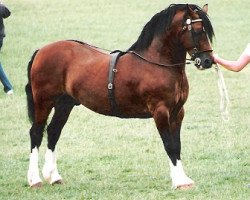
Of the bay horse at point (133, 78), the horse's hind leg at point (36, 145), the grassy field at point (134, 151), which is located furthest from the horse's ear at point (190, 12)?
the horse's hind leg at point (36, 145)

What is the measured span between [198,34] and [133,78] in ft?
3.06

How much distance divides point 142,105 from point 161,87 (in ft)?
1.22

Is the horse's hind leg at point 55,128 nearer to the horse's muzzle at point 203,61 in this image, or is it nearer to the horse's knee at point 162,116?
the horse's knee at point 162,116

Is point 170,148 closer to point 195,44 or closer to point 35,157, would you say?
point 195,44

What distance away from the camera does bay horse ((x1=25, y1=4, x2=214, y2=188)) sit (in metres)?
8.54

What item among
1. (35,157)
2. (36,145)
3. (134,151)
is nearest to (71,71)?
(36,145)

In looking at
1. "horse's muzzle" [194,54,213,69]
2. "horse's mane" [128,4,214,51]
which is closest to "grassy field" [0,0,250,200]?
"horse's muzzle" [194,54,213,69]

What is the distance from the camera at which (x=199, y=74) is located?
19.6 metres

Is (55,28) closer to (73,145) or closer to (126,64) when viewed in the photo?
(73,145)

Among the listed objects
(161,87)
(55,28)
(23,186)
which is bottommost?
(55,28)

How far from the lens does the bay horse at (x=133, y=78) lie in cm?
854

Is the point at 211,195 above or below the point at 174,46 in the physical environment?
below

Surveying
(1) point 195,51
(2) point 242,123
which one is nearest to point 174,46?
(1) point 195,51

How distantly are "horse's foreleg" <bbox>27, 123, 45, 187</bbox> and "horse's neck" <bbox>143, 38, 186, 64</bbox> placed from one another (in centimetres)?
173
